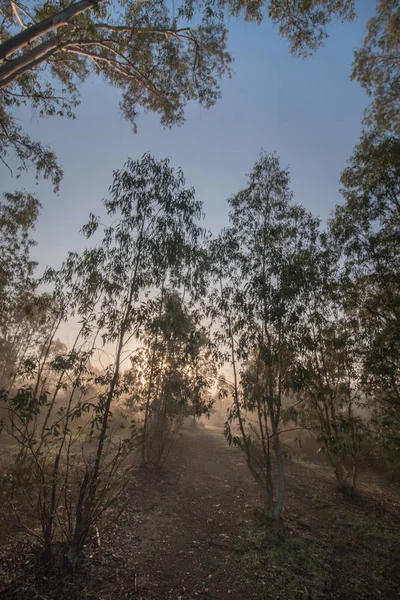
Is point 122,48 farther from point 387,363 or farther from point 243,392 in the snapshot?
point 387,363

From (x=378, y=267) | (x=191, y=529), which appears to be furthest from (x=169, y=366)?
(x=378, y=267)

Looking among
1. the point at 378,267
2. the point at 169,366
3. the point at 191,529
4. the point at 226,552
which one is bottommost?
the point at 191,529

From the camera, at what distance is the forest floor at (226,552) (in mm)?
4598

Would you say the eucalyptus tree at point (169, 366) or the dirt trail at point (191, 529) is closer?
the dirt trail at point (191, 529)

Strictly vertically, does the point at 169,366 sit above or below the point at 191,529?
above

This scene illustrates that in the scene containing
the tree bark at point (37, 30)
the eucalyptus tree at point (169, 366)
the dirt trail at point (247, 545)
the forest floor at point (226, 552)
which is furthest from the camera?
the eucalyptus tree at point (169, 366)

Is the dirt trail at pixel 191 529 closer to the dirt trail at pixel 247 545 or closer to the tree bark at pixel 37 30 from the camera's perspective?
the dirt trail at pixel 247 545

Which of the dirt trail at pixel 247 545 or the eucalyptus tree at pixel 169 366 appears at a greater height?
the eucalyptus tree at pixel 169 366

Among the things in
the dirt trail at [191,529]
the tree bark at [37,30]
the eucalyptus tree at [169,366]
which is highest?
the tree bark at [37,30]

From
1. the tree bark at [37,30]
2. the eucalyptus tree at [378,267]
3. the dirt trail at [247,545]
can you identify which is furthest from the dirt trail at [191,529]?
the tree bark at [37,30]

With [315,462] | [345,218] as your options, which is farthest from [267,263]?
[315,462]

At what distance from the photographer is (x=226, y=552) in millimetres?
6012

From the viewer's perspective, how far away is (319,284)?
9.98 m

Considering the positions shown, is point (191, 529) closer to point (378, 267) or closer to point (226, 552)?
point (226, 552)
